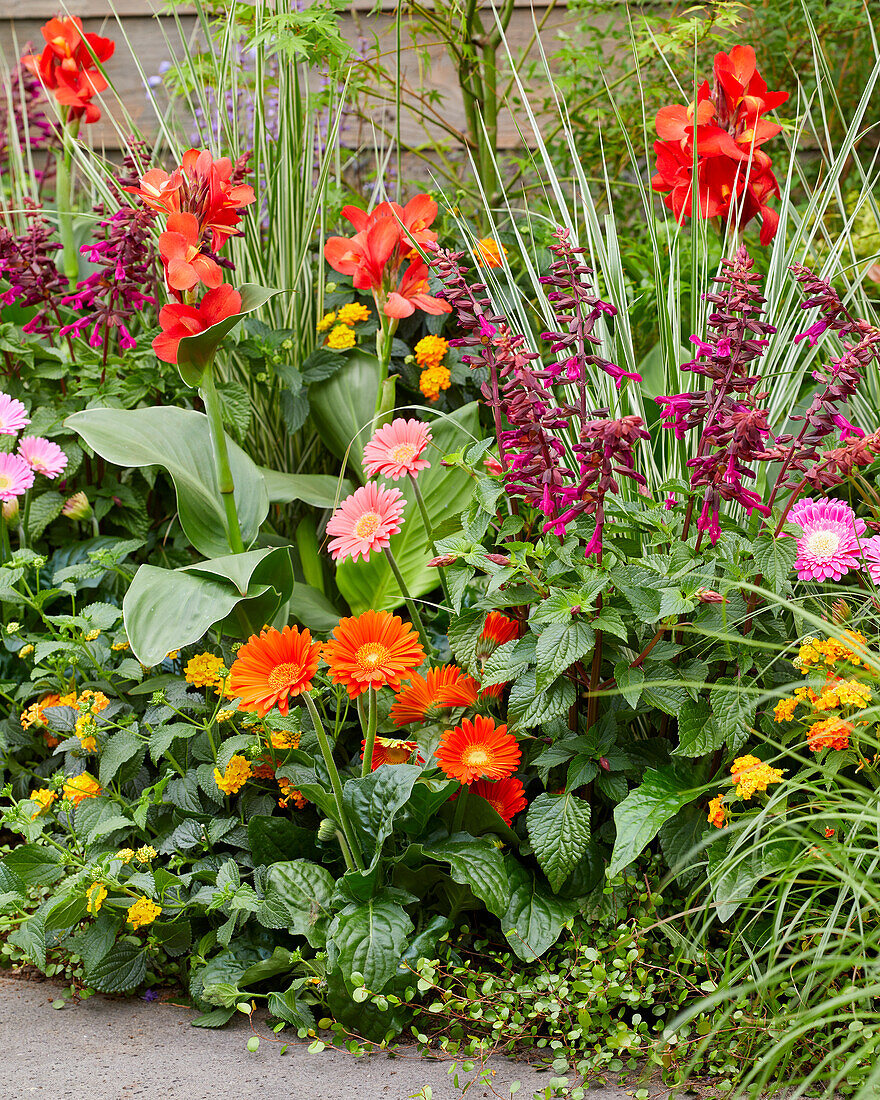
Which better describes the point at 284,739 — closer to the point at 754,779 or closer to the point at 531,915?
the point at 531,915

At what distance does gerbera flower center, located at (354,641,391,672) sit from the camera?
3.61 feet

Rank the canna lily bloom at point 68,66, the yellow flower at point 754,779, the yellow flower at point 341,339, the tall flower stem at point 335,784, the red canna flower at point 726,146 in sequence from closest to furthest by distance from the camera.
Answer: the yellow flower at point 754,779
the tall flower stem at point 335,784
the red canna flower at point 726,146
the yellow flower at point 341,339
the canna lily bloom at point 68,66

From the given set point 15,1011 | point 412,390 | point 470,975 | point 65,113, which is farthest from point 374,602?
point 65,113

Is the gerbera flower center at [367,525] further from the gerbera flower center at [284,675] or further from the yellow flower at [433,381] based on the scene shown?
the yellow flower at [433,381]

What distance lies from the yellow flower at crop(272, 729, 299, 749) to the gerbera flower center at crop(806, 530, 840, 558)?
0.74 meters

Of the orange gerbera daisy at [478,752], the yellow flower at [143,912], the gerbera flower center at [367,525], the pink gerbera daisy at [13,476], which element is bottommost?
the yellow flower at [143,912]

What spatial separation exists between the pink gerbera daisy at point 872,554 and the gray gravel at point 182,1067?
65cm

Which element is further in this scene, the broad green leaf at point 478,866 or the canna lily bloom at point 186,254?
the canna lily bloom at point 186,254

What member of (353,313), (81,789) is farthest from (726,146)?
(81,789)

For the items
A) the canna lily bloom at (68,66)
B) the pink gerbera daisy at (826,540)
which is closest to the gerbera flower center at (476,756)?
the pink gerbera daisy at (826,540)

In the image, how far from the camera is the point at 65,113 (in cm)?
205

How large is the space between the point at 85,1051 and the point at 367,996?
14.1 inches

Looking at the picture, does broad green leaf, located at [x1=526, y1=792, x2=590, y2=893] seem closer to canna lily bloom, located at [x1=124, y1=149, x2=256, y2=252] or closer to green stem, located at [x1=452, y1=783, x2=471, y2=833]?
green stem, located at [x1=452, y1=783, x2=471, y2=833]

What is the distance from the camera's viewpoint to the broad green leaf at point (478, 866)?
1136mm
